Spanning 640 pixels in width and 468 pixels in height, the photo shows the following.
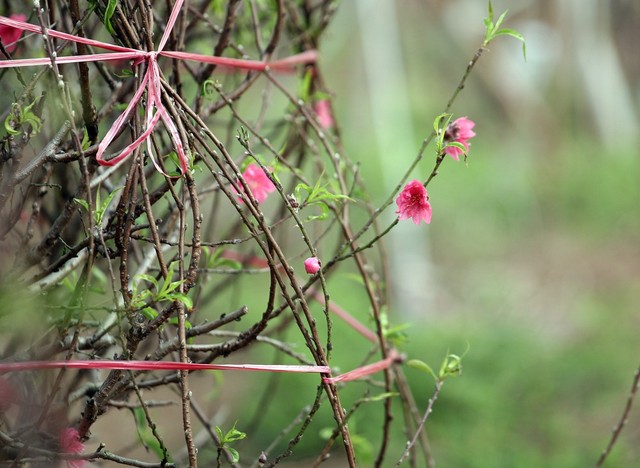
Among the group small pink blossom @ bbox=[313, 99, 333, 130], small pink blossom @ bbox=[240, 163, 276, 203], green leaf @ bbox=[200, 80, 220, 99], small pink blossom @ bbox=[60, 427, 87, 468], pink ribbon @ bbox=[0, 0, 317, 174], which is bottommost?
small pink blossom @ bbox=[60, 427, 87, 468]

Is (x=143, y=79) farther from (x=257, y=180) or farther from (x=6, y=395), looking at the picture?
(x=6, y=395)

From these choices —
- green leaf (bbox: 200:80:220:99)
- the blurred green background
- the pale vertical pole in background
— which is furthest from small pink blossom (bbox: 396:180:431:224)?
the pale vertical pole in background

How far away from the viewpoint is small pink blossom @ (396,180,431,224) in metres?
1.22

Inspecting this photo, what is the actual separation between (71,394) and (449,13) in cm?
698

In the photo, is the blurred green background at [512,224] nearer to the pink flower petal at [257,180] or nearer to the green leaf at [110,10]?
the pink flower petal at [257,180]

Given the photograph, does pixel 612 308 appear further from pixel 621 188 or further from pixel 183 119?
pixel 183 119

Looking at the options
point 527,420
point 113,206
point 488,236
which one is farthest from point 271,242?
point 488,236

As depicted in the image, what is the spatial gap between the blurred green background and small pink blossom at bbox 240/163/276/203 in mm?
1855

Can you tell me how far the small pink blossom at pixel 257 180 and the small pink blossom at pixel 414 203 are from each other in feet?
0.81

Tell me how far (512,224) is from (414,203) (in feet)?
18.8

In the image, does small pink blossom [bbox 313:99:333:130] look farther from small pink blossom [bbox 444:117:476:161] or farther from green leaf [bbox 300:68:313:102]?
small pink blossom [bbox 444:117:476:161]

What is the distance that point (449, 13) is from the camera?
7.84 meters

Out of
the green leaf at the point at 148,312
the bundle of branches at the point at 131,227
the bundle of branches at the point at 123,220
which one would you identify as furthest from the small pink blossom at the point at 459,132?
the green leaf at the point at 148,312

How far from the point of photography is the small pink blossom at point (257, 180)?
1.39 metres
